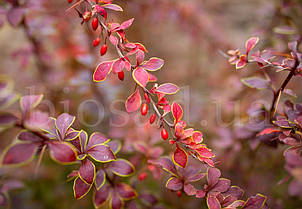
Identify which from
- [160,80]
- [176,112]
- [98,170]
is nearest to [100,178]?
[98,170]

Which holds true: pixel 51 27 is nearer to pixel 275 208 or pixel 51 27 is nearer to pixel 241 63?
pixel 241 63

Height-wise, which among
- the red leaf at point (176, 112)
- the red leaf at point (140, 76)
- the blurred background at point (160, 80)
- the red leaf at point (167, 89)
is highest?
the red leaf at point (140, 76)

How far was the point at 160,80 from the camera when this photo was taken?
2268 mm

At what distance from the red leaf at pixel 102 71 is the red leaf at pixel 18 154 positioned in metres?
0.23

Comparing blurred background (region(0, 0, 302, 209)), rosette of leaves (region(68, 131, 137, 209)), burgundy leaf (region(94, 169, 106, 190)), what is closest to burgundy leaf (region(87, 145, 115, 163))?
rosette of leaves (region(68, 131, 137, 209))

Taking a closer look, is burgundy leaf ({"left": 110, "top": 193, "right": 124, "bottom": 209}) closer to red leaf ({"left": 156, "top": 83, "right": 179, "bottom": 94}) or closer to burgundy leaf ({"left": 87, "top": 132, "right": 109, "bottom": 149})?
burgundy leaf ({"left": 87, "top": 132, "right": 109, "bottom": 149})

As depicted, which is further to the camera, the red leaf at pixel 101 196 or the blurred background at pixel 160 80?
the blurred background at pixel 160 80

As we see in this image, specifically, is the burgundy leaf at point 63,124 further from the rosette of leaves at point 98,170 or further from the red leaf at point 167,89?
the red leaf at point 167,89

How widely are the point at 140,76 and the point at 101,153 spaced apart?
0.23 metres

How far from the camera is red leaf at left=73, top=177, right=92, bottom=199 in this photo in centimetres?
71

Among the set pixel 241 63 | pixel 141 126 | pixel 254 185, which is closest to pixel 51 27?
pixel 141 126

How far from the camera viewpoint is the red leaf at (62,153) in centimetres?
57

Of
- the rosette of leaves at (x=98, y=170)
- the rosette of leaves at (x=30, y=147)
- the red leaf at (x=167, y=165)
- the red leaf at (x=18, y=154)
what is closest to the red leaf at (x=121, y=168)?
the rosette of leaves at (x=98, y=170)

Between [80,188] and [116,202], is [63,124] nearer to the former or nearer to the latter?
[80,188]
